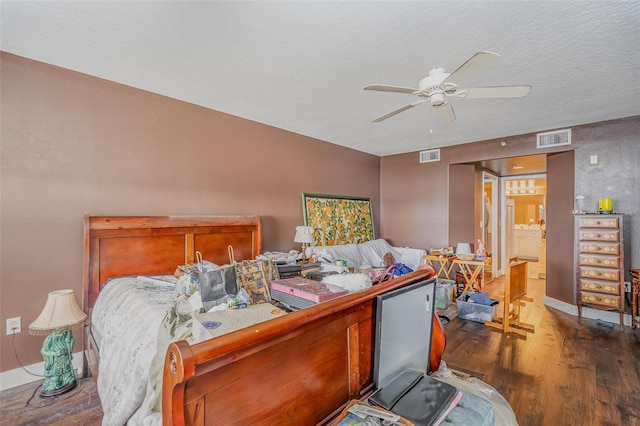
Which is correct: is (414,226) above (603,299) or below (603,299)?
above

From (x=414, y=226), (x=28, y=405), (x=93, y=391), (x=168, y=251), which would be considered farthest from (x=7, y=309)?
(x=414, y=226)

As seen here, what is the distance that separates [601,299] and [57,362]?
572 centimetres

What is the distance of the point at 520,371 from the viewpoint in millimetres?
2648

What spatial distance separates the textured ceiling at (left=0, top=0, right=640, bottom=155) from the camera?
71.6 inches

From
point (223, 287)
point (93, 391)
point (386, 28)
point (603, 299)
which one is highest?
point (386, 28)

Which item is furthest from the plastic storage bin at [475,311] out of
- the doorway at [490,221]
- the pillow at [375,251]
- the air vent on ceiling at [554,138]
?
the air vent on ceiling at [554,138]

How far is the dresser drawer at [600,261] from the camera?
3.61 metres

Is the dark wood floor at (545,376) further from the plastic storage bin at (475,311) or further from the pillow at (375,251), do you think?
the pillow at (375,251)

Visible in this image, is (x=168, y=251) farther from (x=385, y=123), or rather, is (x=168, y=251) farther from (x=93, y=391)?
(x=385, y=123)

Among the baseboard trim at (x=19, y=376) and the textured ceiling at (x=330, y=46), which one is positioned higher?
the textured ceiling at (x=330, y=46)

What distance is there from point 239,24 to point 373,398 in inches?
91.0

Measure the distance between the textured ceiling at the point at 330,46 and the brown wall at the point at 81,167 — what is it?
8.5 inches

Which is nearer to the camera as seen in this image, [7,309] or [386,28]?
[386,28]

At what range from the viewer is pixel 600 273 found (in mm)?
3721
